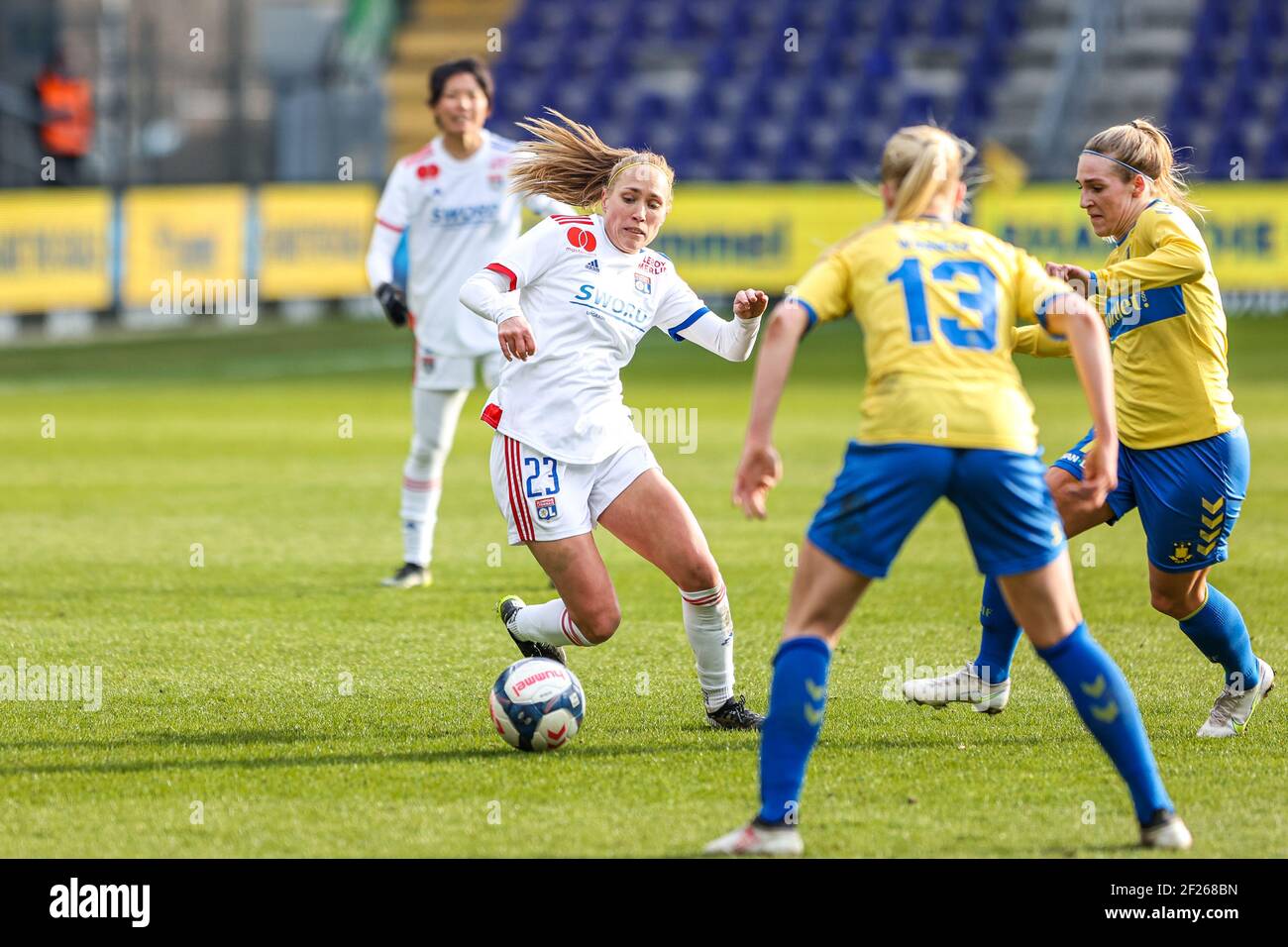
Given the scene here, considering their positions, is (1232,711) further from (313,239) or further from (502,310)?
(313,239)

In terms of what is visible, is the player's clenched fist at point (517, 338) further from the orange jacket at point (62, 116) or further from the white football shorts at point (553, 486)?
the orange jacket at point (62, 116)

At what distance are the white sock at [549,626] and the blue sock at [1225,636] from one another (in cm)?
209

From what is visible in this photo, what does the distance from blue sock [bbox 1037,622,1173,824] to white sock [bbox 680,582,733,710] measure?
63.8 inches

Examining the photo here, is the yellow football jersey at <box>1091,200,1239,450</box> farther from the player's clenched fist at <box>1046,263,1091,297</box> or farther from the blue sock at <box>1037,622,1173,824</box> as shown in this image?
the blue sock at <box>1037,622,1173,824</box>

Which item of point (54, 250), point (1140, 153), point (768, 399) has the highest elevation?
point (1140, 153)

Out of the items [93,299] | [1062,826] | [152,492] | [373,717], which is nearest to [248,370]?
[93,299]

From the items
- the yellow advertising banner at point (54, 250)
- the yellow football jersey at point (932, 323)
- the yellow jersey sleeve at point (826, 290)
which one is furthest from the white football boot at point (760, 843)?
the yellow advertising banner at point (54, 250)

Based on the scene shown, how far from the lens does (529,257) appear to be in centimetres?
607

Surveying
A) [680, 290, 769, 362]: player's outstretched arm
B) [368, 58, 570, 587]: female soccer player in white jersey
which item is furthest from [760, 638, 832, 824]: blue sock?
[368, 58, 570, 587]: female soccer player in white jersey

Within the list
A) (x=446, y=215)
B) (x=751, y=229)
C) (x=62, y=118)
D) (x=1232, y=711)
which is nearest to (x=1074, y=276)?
(x=1232, y=711)

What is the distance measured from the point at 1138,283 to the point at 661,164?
1623 mm

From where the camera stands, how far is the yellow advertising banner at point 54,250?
22.9 m

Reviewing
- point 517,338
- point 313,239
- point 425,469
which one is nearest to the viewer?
point 517,338

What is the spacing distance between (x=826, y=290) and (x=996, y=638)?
84.2 inches
